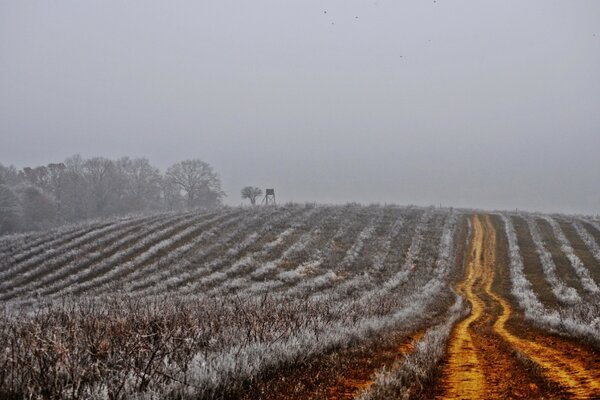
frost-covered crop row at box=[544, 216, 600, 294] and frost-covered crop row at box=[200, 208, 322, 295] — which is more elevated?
frost-covered crop row at box=[200, 208, 322, 295]

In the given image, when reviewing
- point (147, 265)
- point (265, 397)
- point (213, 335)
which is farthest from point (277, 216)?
point (265, 397)

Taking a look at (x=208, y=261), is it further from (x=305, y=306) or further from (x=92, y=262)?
(x=305, y=306)

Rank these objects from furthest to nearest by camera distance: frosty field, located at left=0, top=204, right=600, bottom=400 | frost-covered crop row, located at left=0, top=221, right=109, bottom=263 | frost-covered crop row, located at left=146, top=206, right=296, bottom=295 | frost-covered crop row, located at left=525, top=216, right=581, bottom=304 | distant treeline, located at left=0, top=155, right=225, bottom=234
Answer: distant treeline, located at left=0, top=155, right=225, bottom=234, frost-covered crop row, located at left=0, top=221, right=109, bottom=263, frost-covered crop row, located at left=146, top=206, right=296, bottom=295, frost-covered crop row, located at left=525, top=216, right=581, bottom=304, frosty field, located at left=0, top=204, right=600, bottom=400

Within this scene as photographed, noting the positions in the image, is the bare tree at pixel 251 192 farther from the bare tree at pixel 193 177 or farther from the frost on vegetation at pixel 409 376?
the frost on vegetation at pixel 409 376

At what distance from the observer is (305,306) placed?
497 inches

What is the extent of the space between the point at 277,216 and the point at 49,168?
206 feet

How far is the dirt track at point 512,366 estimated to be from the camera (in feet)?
18.4

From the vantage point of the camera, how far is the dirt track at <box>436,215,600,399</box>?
5.61m

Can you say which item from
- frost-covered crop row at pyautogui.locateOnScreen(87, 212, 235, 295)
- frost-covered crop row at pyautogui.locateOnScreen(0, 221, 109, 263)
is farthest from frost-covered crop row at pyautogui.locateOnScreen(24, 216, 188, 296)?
frost-covered crop row at pyautogui.locateOnScreen(0, 221, 109, 263)

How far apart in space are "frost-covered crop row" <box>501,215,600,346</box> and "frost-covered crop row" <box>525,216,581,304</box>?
4.06ft

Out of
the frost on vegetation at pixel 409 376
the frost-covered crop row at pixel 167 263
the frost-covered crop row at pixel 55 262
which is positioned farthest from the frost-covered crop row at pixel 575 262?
the frost-covered crop row at pixel 55 262

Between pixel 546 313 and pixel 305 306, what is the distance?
11175 millimetres

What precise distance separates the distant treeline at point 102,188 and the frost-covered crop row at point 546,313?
63.2m

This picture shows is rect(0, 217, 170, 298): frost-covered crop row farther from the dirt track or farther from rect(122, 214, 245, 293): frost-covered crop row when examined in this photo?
the dirt track
